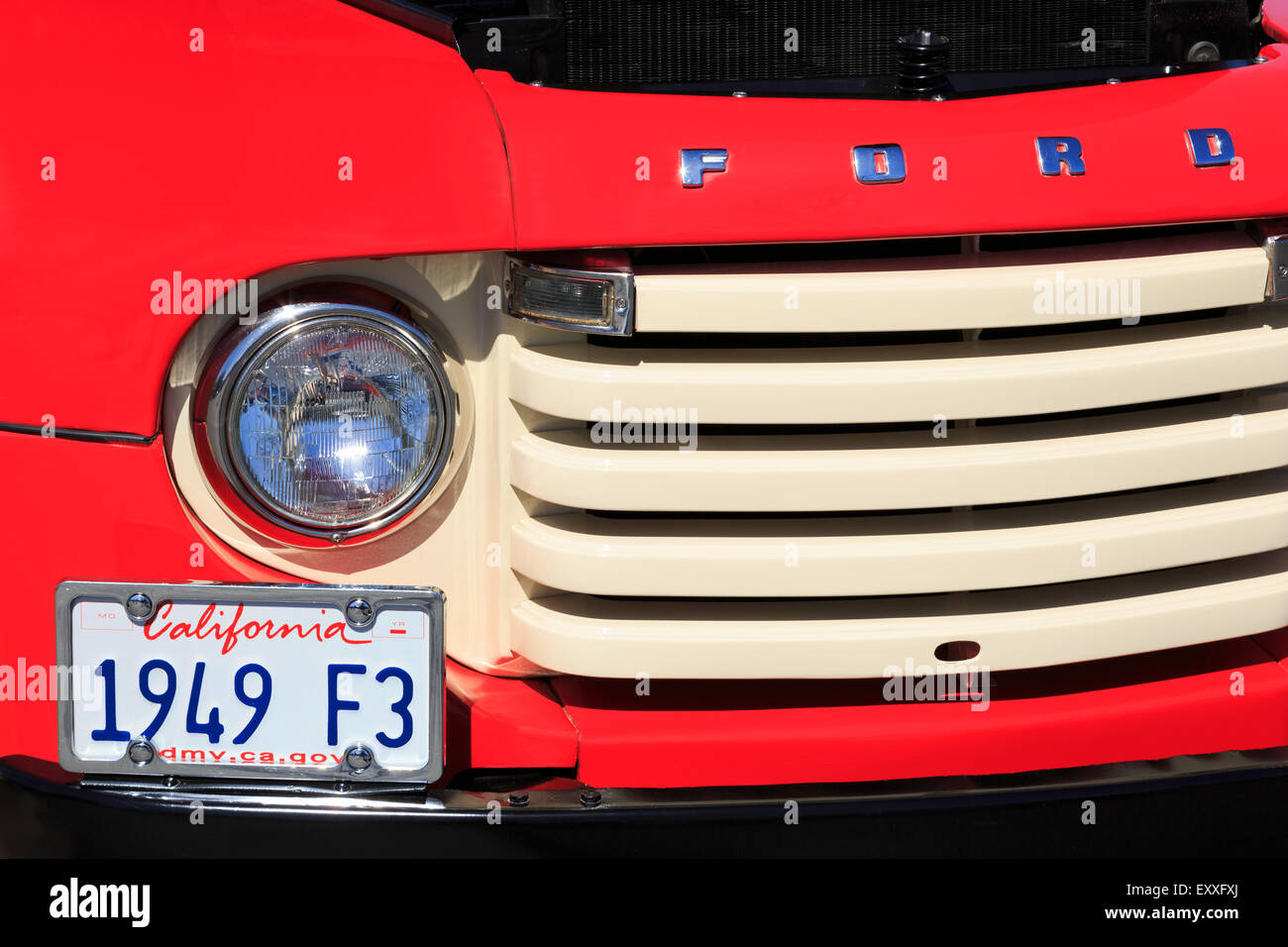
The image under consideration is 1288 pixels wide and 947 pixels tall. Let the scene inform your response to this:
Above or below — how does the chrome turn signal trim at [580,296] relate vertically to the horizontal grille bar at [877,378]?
above

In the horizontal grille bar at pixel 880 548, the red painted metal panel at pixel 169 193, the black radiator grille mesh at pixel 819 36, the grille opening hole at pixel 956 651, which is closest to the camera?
the red painted metal panel at pixel 169 193

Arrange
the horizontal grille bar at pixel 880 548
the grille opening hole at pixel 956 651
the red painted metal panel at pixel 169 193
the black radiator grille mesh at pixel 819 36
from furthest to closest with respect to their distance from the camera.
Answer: the black radiator grille mesh at pixel 819 36 < the grille opening hole at pixel 956 651 < the horizontal grille bar at pixel 880 548 < the red painted metal panel at pixel 169 193

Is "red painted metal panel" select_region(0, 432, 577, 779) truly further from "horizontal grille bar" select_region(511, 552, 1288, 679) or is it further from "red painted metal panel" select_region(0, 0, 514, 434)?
"horizontal grille bar" select_region(511, 552, 1288, 679)

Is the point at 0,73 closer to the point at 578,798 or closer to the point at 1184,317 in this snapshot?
the point at 578,798

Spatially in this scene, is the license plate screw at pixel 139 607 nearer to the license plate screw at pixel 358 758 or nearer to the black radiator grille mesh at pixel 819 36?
the license plate screw at pixel 358 758

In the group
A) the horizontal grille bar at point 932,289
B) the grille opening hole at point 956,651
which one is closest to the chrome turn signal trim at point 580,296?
the horizontal grille bar at point 932,289

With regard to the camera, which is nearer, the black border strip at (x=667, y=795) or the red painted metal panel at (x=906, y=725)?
the black border strip at (x=667, y=795)

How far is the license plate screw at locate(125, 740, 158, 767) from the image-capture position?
5.69ft

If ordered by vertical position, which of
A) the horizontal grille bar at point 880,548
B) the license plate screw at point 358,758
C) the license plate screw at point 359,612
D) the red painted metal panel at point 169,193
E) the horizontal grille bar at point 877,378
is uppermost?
the red painted metal panel at point 169,193

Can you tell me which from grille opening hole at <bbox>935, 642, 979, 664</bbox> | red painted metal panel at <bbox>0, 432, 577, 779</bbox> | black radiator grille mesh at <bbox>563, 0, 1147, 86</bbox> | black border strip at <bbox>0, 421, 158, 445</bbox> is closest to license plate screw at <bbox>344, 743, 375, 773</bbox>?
red painted metal panel at <bbox>0, 432, 577, 779</bbox>

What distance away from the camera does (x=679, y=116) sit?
184 cm

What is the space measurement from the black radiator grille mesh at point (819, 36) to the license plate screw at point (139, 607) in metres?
0.91

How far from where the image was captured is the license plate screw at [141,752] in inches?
68.3
